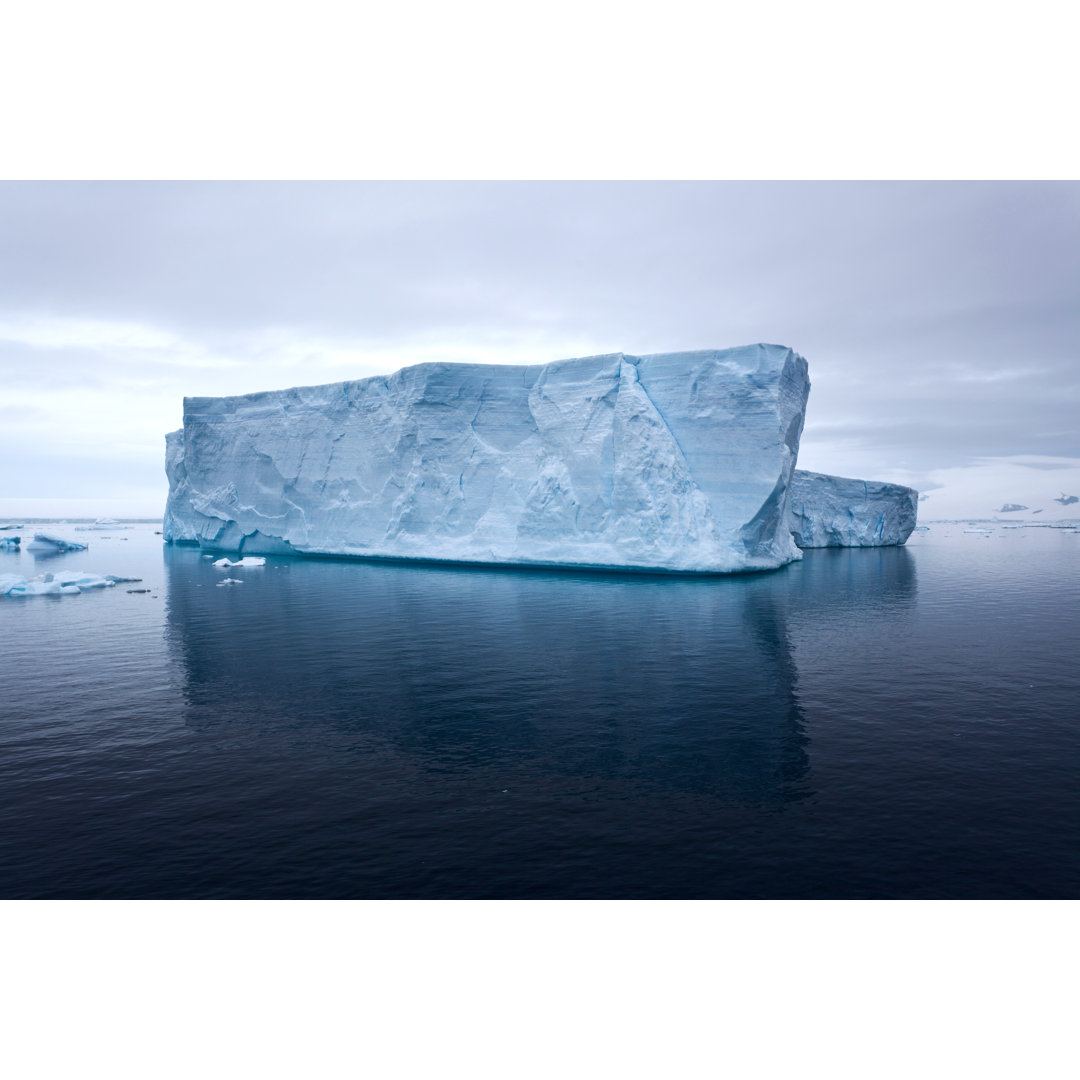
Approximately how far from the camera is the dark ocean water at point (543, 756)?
6102 millimetres

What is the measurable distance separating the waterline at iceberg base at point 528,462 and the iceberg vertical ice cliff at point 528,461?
7 cm

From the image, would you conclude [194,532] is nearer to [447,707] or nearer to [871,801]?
[447,707]

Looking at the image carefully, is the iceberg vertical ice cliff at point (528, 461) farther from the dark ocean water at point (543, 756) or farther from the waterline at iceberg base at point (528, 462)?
the dark ocean water at point (543, 756)

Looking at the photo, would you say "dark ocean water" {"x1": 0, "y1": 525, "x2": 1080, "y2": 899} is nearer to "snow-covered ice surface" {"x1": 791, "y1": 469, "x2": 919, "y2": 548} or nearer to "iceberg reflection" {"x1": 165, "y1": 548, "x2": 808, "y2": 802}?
"iceberg reflection" {"x1": 165, "y1": 548, "x2": 808, "y2": 802}

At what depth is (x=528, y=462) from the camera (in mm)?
30969

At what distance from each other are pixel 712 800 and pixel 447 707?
14.9 ft

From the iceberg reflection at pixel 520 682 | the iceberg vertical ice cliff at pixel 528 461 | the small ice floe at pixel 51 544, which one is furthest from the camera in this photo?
the small ice floe at pixel 51 544

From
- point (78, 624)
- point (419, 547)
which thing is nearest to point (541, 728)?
point (78, 624)

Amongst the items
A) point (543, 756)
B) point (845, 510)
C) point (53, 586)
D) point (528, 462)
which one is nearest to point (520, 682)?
point (543, 756)

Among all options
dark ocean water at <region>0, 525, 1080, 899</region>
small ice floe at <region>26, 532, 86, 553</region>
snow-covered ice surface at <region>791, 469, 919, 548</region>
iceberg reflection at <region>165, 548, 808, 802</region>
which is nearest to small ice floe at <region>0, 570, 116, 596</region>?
iceberg reflection at <region>165, 548, 808, 802</region>

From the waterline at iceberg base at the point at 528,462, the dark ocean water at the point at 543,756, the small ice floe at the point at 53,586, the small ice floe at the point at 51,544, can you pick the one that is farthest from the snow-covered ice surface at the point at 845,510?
the small ice floe at the point at 51,544

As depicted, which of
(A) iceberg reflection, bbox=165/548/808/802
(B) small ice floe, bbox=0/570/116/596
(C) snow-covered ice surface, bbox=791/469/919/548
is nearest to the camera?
(A) iceberg reflection, bbox=165/548/808/802

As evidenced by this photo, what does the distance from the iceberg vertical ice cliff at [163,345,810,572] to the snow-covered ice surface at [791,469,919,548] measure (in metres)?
11.3

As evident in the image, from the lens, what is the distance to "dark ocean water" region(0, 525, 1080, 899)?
6.10m
